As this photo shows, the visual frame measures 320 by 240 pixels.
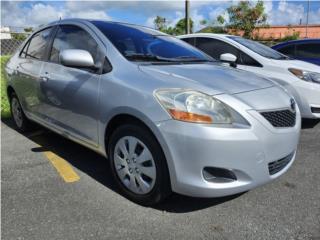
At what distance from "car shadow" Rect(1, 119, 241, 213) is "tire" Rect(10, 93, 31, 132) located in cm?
12

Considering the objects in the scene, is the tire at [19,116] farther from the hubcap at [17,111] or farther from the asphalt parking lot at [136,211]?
the asphalt parking lot at [136,211]

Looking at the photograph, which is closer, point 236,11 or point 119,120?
point 119,120

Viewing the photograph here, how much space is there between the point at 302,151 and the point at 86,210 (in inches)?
110

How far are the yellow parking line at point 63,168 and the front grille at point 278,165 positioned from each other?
76.0 inches

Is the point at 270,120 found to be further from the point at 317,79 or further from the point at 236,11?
the point at 236,11

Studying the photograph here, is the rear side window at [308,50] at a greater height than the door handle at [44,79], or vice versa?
the door handle at [44,79]

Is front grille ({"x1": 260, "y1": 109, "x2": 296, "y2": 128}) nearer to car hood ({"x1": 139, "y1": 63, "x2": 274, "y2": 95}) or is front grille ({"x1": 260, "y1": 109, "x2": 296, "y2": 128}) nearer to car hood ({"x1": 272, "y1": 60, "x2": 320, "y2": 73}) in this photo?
car hood ({"x1": 139, "y1": 63, "x2": 274, "y2": 95})

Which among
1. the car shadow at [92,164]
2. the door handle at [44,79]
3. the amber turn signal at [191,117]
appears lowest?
the car shadow at [92,164]

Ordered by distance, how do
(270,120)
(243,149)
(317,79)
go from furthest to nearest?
(317,79)
(270,120)
(243,149)

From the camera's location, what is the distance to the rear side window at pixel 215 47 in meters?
6.31

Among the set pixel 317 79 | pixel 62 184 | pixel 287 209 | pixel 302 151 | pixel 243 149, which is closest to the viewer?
pixel 243 149

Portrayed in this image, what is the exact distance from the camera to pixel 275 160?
285 cm

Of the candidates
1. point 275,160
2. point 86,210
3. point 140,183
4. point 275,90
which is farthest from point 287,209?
point 86,210

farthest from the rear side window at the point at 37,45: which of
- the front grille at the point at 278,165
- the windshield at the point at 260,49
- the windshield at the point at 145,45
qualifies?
the windshield at the point at 260,49
